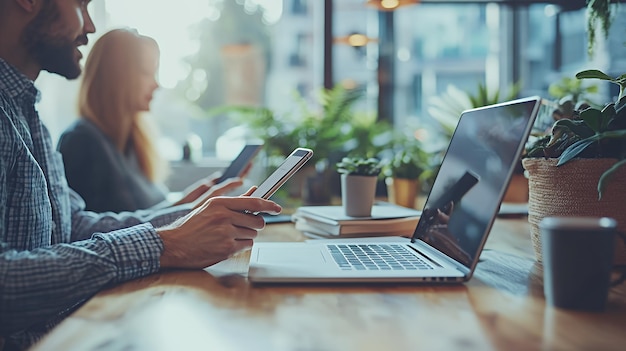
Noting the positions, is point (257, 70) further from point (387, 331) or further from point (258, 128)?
point (387, 331)

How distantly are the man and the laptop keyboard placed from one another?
14 cm

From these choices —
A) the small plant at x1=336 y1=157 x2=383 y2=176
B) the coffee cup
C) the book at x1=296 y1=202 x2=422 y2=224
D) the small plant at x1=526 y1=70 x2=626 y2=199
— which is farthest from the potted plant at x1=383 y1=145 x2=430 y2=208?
the coffee cup

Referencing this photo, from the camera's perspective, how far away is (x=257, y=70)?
3555 mm

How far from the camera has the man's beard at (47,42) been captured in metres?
1.28

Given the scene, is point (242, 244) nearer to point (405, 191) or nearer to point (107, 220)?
point (107, 220)

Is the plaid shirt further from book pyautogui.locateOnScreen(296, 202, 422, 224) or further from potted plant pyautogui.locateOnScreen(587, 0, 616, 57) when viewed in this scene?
potted plant pyautogui.locateOnScreen(587, 0, 616, 57)

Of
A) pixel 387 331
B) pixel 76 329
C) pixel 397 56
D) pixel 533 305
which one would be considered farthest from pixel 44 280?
pixel 397 56

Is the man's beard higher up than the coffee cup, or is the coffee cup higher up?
the man's beard

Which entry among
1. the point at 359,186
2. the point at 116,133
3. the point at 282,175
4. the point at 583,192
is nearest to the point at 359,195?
the point at 359,186

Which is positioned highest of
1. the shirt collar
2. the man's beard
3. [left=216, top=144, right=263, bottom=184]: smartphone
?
the man's beard

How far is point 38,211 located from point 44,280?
11.7 inches

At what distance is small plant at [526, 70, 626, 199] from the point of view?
901 mm

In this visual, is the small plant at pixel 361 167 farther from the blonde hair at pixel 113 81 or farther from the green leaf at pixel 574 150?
the blonde hair at pixel 113 81

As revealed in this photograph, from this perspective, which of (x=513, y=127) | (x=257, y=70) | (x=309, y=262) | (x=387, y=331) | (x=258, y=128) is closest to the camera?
(x=387, y=331)
